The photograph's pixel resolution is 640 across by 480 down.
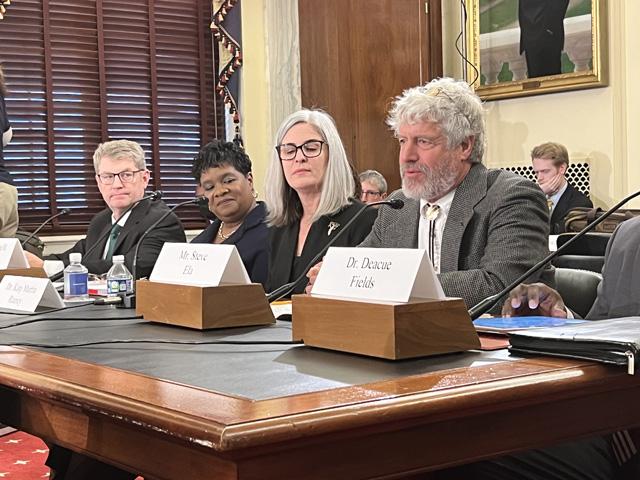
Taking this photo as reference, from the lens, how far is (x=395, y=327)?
1.35 meters

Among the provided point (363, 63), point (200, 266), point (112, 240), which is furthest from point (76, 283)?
point (363, 63)

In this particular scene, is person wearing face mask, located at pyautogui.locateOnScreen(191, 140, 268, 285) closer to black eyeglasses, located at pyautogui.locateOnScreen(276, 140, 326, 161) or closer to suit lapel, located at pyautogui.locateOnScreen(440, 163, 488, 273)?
black eyeglasses, located at pyautogui.locateOnScreen(276, 140, 326, 161)

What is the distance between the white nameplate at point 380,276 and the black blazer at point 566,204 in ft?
16.2

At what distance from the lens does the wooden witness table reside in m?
1.01

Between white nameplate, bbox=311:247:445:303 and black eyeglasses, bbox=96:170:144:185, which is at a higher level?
black eyeglasses, bbox=96:170:144:185

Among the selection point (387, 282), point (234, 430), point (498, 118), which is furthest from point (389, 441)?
point (498, 118)

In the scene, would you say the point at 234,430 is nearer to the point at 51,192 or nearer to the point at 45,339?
the point at 45,339

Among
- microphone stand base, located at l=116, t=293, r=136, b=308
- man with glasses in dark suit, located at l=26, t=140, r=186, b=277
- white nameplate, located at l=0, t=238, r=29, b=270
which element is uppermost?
man with glasses in dark suit, located at l=26, t=140, r=186, b=277

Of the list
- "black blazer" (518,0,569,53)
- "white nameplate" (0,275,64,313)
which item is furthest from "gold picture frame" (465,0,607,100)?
"white nameplate" (0,275,64,313)

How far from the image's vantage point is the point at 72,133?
6418mm

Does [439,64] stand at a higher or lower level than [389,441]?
higher

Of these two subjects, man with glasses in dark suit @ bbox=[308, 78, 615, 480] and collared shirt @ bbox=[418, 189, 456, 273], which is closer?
man with glasses in dark suit @ bbox=[308, 78, 615, 480]

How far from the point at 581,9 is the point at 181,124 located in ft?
9.11

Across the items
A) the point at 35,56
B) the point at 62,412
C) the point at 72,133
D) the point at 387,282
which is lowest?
the point at 62,412
